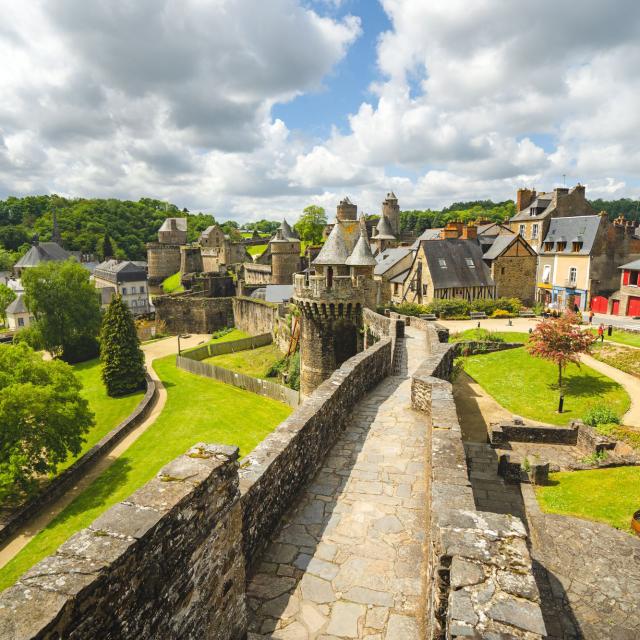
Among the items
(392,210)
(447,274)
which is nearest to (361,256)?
(447,274)

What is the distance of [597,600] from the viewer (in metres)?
8.25

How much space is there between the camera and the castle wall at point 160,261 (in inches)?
3002

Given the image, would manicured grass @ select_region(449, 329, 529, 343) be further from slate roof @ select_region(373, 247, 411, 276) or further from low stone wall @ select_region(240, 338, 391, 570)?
low stone wall @ select_region(240, 338, 391, 570)

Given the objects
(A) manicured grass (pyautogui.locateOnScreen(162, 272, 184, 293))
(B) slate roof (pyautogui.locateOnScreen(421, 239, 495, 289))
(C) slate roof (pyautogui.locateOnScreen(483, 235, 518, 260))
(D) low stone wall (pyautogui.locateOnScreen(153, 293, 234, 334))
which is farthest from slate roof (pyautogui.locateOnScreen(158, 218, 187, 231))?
(C) slate roof (pyautogui.locateOnScreen(483, 235, 518, 260))

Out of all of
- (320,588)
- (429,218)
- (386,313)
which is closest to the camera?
(320,588)

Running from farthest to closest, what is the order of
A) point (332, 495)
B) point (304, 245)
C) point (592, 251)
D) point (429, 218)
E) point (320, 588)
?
point (429, 218) < point (304, 245) < point (592, 251) < point (332, 495) < point (320, 588)

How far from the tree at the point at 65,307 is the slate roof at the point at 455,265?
35593mm

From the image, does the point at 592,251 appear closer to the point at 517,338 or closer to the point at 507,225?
the point at 507,225

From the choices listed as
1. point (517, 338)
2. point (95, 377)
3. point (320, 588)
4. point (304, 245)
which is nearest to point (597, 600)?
point (320, 588)

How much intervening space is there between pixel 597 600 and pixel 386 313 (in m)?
22.9

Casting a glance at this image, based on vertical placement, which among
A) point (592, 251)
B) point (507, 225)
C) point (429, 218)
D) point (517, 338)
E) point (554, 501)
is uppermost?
point (429, 218)

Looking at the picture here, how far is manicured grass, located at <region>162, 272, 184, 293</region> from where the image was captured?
72125 mm

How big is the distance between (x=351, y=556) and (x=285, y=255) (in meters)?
52.6

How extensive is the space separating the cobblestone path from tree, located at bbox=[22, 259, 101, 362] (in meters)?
45.8
